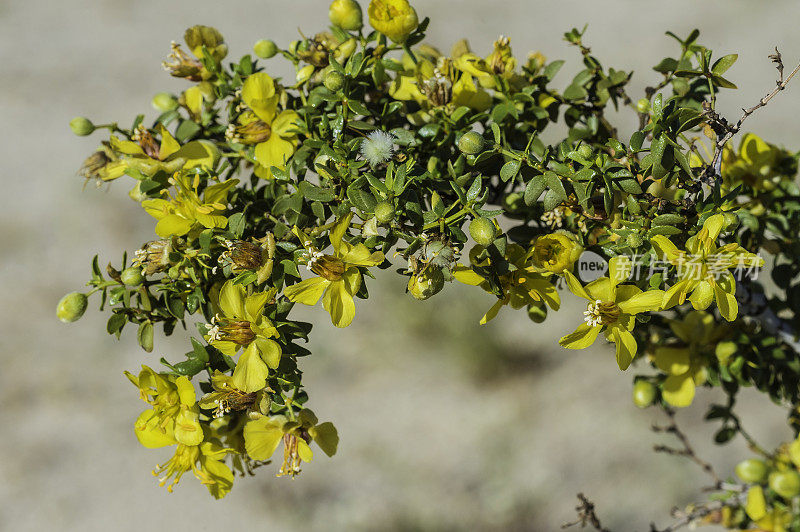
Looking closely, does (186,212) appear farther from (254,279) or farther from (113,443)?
(113,443)

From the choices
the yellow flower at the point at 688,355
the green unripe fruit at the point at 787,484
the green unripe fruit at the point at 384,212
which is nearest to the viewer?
the green unripe fruit at the point at 384,212

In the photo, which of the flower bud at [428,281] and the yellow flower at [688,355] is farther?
the yellow flower at [688,355]

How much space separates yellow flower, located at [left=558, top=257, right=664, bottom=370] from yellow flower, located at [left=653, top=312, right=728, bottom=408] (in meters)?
0.42

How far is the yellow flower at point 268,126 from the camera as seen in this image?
3.71ft

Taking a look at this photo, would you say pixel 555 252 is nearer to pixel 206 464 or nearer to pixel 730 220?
pixel 730 220

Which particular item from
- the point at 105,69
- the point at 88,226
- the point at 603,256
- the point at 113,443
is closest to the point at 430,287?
the point at 603,256

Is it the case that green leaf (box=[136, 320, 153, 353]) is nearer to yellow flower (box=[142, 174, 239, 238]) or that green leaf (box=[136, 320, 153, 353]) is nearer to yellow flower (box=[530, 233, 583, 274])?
yellow flower (box=[142, 174, 239, 238])

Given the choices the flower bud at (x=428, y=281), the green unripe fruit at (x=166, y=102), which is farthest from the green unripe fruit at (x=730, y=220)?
the green unripe fruit at (x=166, y=102)

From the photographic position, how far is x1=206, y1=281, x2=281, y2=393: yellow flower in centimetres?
98

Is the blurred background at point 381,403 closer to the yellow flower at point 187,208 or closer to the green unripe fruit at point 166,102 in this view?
the green unripe fruit at point 166,102

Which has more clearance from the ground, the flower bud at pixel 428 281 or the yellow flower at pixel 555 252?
the yellow flower at pixel 555 252

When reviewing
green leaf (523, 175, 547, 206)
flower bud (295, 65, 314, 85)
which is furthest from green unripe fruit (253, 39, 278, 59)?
green leaf (523, 175, 547, 206)

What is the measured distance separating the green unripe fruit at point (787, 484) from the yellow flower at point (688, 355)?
0.65 feet

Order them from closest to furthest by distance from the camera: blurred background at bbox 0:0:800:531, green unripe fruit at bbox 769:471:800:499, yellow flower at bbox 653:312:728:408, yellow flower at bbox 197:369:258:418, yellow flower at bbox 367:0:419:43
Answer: yellow flower at bbox 197:369:258:418 < yellow flower at bbox 367:0:419:43 < green unripe fruit at bbox 769:471:800:499 < yellow flower at bbox 653:312:728:408 < blurred background at bbox 0:0:800:531
